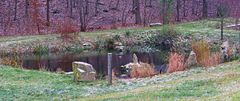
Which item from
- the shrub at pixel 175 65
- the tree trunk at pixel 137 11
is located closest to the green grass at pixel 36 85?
the shrub at pixel 175 65

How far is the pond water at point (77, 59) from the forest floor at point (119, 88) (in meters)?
6.91

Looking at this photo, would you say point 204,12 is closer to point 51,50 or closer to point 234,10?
point 234,10

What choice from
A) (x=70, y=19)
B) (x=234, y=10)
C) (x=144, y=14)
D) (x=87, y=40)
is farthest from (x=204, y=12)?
(x=87, y=40)

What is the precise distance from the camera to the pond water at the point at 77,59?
98.0 ft

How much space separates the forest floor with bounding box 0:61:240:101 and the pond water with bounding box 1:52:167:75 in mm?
6915

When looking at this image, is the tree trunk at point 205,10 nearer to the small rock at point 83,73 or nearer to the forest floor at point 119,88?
the forest floor at point 119,88

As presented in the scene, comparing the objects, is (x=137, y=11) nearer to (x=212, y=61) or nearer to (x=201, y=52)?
(x=201, y=52)

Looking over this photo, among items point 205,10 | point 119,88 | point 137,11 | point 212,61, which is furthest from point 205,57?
point 205,10

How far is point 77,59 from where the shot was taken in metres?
33.4

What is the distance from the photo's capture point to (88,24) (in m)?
51.8

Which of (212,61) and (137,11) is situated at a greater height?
(137,11)

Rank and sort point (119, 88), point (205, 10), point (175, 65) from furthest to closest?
point (205, 10)
point (175, 65)
point (119, 88)

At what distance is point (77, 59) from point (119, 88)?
15.4m

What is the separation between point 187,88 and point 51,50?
73.9 feet
